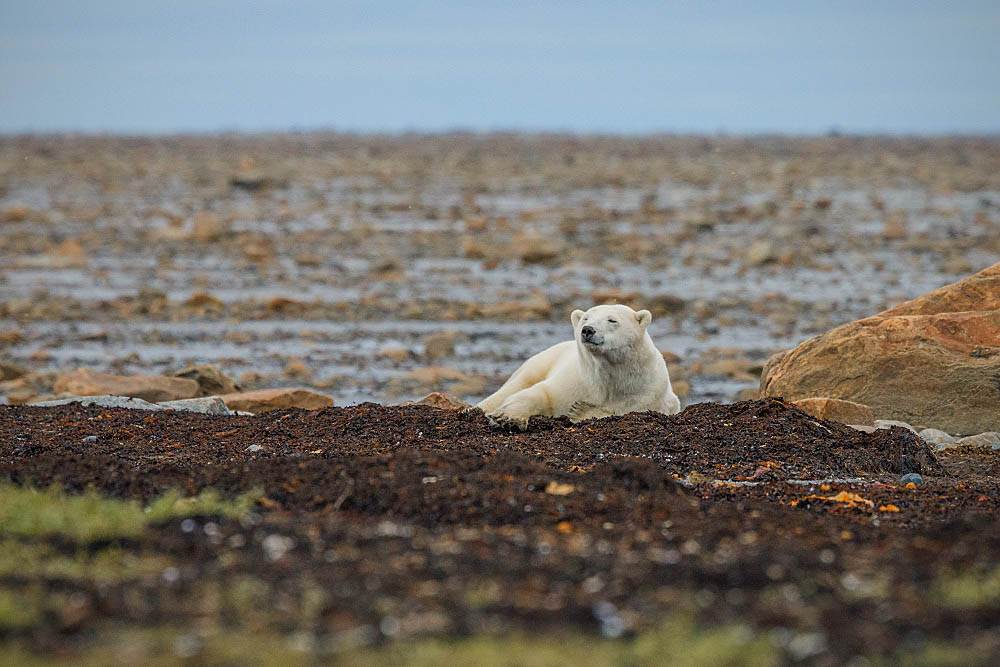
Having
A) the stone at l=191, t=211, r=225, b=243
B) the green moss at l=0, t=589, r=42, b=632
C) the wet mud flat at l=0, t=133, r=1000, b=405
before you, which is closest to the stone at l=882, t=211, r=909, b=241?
the wet mud flat at l=0, t=133, r=1000, b=405

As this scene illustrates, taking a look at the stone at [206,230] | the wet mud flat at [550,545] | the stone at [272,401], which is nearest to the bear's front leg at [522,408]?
the wet mud flat at [550,545]

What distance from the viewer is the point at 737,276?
2508 cm

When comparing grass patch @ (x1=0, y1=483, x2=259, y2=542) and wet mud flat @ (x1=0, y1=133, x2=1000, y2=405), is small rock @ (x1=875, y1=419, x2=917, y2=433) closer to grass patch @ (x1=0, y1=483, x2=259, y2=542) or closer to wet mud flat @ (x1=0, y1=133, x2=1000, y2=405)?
wet mud flat @ (x1=0, y1=133, x2=1000, y2=405)

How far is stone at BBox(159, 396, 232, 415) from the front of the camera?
12.3m

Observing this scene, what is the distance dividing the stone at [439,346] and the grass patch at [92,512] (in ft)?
33.6

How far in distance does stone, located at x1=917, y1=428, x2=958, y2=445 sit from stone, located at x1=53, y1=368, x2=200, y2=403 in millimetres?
7860

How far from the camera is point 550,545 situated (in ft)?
19.0

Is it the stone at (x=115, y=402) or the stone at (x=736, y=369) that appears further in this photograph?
the stone at (x=736, y=369)

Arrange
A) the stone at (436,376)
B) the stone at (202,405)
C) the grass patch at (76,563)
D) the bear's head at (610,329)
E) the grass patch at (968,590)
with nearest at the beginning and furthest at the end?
the grass patch at (968,590)
the grass patch at (76,563)
the bear's head at (610,329)
the stone at (202,405)
the stone at (436,376)

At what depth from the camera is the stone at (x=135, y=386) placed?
13336mm

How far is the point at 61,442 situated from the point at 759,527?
20.1 feet

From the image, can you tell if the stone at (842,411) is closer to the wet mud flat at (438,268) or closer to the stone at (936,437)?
the stone at (936,437)

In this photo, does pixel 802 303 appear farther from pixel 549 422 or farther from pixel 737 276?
pixel 549 422

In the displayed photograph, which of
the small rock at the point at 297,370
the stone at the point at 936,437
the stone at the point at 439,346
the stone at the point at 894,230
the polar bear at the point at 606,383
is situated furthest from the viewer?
the stone at the point at 894,230
